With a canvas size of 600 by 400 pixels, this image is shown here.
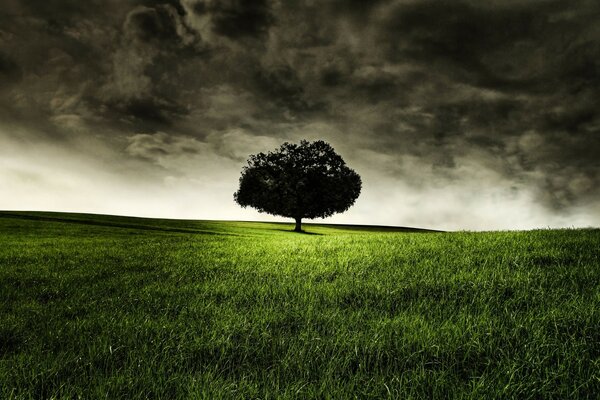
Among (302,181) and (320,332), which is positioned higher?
(302,181)

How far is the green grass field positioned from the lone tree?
4818 centimetres

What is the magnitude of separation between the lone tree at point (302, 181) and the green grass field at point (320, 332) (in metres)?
48.2

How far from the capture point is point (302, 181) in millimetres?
56219

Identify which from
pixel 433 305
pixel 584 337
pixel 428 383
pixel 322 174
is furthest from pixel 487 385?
pixel 322 174

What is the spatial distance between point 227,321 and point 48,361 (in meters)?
2.04

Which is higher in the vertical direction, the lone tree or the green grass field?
the lone tree

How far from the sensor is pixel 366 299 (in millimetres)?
5801

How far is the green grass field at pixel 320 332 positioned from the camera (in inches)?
129

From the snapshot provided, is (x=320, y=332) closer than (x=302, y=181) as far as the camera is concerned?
Yes

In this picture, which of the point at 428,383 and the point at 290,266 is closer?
the point at 428,383

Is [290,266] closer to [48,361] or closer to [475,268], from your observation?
[475,268]

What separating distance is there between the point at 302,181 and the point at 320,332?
5189 centimetres

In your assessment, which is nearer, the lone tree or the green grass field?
the green grass field

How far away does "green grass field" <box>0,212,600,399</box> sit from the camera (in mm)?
3273
